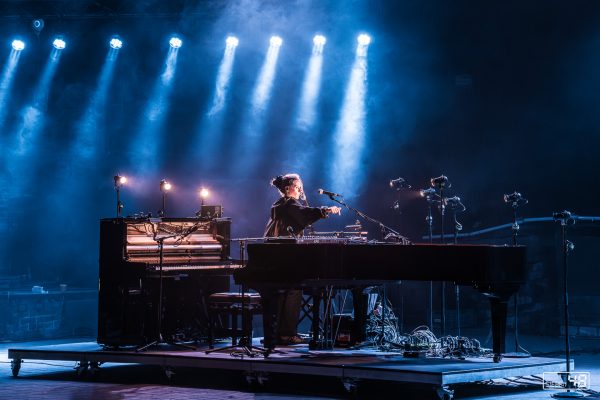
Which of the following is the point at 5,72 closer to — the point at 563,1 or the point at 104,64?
the point at 104,64

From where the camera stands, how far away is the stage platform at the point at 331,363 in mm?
6895

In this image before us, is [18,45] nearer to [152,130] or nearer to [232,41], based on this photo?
[152,130]

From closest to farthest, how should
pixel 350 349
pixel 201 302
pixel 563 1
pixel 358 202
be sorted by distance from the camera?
1. pixel 350 349
2. pixel 201 302
3. pixel 563 1
4. pixel 358 202

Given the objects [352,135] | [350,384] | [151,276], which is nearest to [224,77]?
[352,135]

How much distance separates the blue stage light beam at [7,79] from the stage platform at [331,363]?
296 inches

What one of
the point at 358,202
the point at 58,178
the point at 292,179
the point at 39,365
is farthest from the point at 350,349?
the point at 58,178

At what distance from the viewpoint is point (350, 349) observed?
8.51m

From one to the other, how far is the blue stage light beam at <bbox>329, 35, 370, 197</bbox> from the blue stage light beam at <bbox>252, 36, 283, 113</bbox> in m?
1.32

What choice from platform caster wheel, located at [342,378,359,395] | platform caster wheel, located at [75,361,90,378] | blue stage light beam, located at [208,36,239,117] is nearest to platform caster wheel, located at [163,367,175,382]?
platform caster wheel, located at [75,361,90,378]

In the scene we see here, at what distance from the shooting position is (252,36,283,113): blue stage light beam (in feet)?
46.8

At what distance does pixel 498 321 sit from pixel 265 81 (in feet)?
26.0

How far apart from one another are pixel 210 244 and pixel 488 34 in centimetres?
702

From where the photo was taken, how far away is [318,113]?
572 inches

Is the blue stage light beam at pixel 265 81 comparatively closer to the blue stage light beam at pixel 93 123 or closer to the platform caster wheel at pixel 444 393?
the blue stage light beam at pixel 93 123
